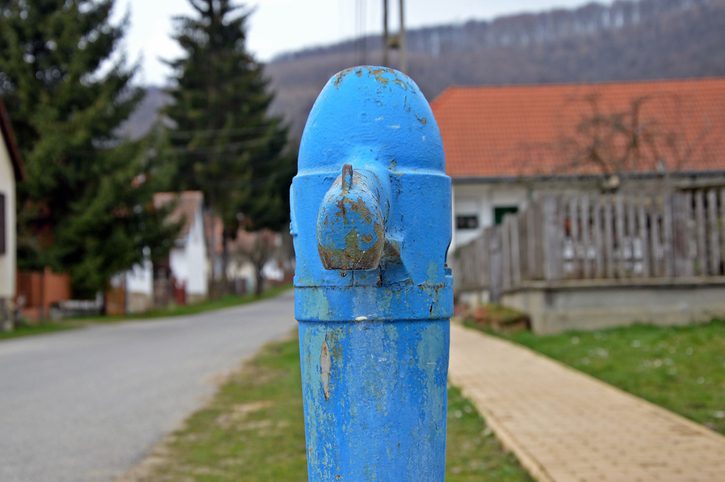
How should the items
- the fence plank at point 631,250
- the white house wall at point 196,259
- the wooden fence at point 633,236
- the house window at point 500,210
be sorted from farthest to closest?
the white house wall at point 196,259 < the house window at point 500,210 < the fence plank at point 631,250 < the wooden fence at point 633,236

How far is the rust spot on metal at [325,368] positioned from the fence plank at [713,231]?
35.4 ft

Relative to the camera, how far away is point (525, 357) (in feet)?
36.9

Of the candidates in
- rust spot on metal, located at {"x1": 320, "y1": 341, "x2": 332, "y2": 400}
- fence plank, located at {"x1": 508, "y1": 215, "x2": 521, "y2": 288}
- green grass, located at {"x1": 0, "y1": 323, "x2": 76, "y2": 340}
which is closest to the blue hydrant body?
rust spot on metal, located at {"x1": 320, "y1": 341, "x2": 332, "y2": 400}

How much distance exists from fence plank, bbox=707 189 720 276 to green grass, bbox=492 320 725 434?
0.79 metres

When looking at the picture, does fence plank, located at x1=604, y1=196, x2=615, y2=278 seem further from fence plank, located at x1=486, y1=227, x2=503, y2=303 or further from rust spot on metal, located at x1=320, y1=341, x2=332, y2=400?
rust spot on metal, located at x1=320, y1=341, x2=332, y2=400

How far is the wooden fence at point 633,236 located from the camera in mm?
12500

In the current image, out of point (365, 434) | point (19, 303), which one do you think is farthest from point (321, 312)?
point (19, 303)

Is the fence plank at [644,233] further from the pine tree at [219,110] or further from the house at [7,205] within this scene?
the pine tree at [219,110]

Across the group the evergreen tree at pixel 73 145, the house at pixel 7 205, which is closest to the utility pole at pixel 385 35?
the house at pixel 7 205

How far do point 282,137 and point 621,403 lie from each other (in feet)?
164

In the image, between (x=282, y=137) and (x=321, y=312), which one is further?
(x=282, y=137)

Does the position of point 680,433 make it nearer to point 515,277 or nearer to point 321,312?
point 321,312

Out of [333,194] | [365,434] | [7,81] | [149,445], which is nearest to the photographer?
[333,194]

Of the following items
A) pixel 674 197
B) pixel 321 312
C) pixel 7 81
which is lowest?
pixel 321 312
